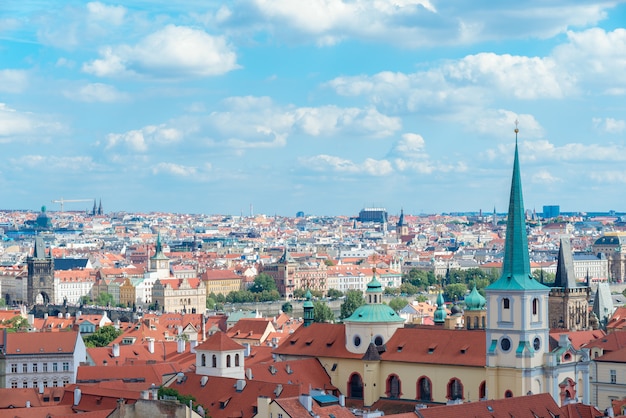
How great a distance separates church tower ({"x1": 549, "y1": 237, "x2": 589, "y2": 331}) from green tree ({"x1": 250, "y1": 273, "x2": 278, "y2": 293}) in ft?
296

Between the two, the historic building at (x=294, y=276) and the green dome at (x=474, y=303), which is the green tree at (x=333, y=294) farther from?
the green dome at (x=474, y=303)

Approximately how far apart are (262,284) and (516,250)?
11902cm

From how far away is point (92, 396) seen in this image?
177 ft

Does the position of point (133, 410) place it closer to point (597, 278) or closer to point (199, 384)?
point (199, 384)

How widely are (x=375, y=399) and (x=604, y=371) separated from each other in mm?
9925

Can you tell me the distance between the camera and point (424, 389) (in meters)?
61.7

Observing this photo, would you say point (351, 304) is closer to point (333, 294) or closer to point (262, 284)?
point (333, 294)

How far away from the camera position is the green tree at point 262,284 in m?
177

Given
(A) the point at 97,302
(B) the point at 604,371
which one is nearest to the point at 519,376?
(B) the point at 604,371

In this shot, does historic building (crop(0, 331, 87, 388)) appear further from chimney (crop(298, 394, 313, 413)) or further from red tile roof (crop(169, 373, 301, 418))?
chimney (crop(298, 394, 313, 413))

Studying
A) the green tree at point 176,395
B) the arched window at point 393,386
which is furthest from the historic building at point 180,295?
the green tree at point 176,395

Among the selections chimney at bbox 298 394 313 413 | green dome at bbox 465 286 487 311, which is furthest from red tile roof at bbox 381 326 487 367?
chimney at bbox 298 394 313 413

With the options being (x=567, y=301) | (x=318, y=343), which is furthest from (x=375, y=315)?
(x=567, y=301)

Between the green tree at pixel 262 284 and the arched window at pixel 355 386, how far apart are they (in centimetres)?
11221
